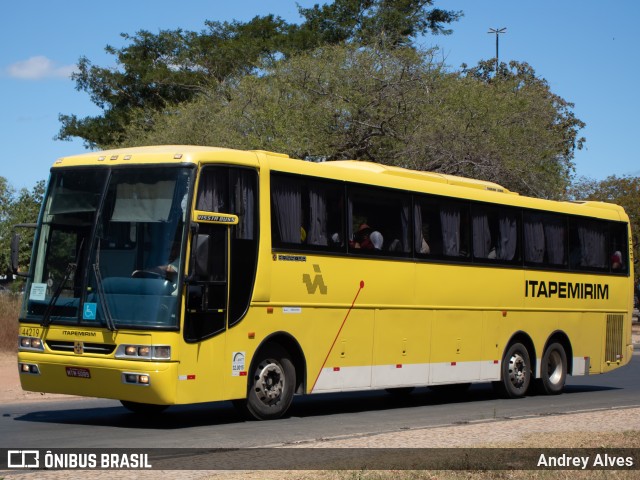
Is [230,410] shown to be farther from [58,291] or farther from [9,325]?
[9,325]

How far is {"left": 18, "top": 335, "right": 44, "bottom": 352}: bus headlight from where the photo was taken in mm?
14000

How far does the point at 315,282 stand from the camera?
15.7 metres

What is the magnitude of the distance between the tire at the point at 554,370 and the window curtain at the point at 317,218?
720cm

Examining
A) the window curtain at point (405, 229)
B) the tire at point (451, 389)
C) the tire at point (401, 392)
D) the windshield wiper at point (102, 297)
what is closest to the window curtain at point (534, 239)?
the tire at point (451, 389)

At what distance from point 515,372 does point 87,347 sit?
948 cm

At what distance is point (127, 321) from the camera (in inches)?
524

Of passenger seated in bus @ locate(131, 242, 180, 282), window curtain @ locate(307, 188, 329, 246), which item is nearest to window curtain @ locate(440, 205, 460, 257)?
window curtain @ locate(307, 188, 329, 246)

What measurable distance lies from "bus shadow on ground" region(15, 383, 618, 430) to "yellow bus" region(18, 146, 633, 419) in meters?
0.46

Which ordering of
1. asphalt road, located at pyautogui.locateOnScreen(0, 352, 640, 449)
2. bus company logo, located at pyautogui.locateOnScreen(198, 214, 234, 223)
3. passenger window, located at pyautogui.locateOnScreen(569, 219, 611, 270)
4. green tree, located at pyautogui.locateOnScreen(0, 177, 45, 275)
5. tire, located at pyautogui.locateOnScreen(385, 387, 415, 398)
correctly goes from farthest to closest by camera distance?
1. green tree, located at pyautogui.locateOnScreen(0, 177, 45, 275)
2. passenger window, located at pyautogui.locateOnScreen(569, 219, 611, 270)
3. tire, located at pyautogui.locateOnScreen(385, 387, 415, 398)
4. bus company logo, located at pyautogui.locateOnScreen(198, 214, 234, 223)
5. asphalt road, located at pyautogui.locateOnScreen(0, 352, 640, 449)

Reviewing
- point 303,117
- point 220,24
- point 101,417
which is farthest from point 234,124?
point 220,24

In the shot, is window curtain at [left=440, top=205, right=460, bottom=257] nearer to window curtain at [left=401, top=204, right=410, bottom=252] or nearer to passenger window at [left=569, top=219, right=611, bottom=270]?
window curtain at [left=401, top=204, right=410, bottom=252]

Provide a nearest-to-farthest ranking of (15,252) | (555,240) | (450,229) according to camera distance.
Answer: (15,252) → (450,229) → (555,240)

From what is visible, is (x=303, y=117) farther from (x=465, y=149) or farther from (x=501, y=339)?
(x=501, y=339)

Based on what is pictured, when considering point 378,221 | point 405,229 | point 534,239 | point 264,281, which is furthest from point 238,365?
point 534,239
